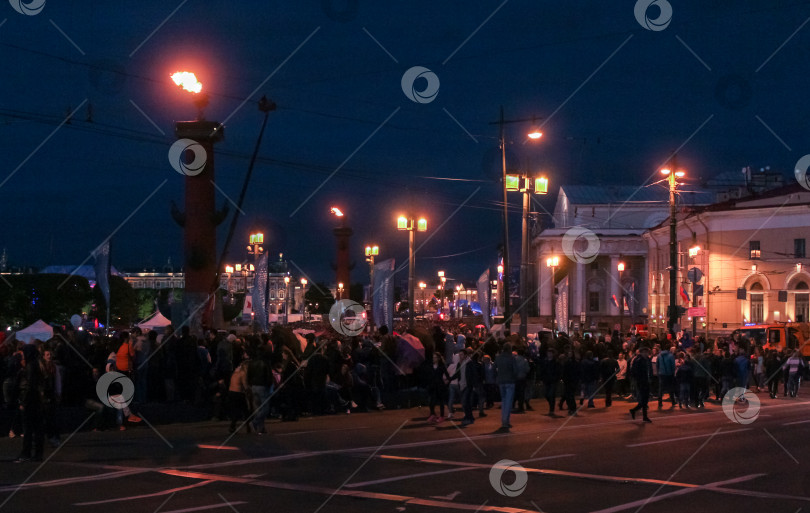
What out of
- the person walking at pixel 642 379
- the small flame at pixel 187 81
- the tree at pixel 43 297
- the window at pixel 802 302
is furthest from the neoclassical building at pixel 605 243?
the person walking at pixel 642 379

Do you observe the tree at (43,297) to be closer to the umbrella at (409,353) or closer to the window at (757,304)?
the window at (757,304)

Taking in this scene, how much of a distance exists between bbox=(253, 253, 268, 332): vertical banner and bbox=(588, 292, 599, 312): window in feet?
249

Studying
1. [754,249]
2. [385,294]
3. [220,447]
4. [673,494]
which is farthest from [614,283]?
[673,494]

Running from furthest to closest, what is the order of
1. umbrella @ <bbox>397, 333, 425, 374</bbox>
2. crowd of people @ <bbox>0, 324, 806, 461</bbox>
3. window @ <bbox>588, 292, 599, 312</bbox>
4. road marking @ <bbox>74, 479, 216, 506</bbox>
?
1. window @ <bbox>588, 292, 599, 312</bbox>
2. umbrella @ <bbox>397, 333, 425, 374</bbox>
3. crowd of people @ <bbox>0, 324, 806, 461</bbox>
4. road marking @ <bbox>74, 479, 216, 506</bbox>

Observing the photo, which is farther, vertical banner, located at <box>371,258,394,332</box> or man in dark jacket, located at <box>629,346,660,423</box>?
vertical banner, located at <box>371,258,394,332</box>

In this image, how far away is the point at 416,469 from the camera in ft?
47.4

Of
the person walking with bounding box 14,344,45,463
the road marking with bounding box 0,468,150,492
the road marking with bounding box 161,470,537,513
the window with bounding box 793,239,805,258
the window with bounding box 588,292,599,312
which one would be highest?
the window with bounding box 793,239,805,258

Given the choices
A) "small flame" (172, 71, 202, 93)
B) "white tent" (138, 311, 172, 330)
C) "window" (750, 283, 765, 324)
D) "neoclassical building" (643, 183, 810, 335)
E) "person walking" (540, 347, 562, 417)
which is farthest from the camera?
"window" (750, 283, 765, 324)

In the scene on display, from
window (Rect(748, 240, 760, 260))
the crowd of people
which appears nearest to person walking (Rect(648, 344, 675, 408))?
the crowd of people

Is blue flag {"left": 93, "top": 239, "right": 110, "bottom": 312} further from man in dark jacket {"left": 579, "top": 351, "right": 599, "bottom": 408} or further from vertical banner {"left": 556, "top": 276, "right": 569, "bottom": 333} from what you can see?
vertical banner {"left": 556, "top": 276, "right": 569, "bottom": 333}

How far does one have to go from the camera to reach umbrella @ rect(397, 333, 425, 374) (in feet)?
89.3

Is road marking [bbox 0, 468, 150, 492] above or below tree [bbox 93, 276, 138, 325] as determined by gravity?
below

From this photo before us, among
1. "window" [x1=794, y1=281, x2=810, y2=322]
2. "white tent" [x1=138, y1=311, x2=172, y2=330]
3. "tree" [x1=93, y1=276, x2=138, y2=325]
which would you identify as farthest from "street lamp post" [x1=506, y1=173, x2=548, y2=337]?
"tree" [x1=93, y1=276, x2=138, y2=325]

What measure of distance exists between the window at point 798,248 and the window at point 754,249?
8.22ft
